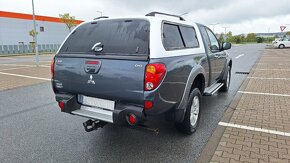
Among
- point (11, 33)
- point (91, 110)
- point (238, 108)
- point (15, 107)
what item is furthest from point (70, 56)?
point (11, 33)

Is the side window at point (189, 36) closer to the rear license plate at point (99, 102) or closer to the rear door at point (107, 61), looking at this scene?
the rear door at point (107, 61)

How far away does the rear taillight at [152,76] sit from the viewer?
8.74 ft

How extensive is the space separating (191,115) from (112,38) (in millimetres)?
1772

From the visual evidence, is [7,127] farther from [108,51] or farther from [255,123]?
[255,123]

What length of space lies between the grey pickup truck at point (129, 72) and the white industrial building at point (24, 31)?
32955 mm

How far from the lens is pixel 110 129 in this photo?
3.94 metres

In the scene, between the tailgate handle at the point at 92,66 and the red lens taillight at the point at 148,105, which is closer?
the red lens taillight at the point at 148,105

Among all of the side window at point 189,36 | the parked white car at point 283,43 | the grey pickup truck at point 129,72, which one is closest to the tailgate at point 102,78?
the grey pickup truck at point 129,72

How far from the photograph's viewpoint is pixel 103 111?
122 inches

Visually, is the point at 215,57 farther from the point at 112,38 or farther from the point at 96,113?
the point at 96,113

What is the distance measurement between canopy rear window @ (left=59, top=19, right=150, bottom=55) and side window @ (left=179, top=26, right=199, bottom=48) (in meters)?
0.95

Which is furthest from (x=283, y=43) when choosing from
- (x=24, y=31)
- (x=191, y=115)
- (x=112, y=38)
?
(x=24, y=31)

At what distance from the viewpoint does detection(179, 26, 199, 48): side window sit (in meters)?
3.75

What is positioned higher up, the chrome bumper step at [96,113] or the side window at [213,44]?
the side window at [213,44]
